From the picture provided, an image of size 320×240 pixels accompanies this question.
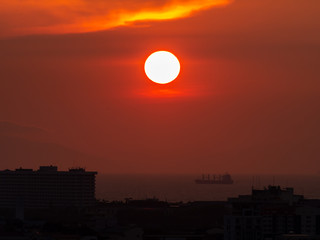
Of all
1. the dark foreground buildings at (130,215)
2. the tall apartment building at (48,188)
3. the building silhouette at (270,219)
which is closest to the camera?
the building silhouette at (270,219)

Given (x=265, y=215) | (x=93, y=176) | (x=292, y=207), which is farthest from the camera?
(x=93, y=176)

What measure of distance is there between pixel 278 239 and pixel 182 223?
136ft

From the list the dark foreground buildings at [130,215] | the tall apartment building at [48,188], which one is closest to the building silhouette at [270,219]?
the dark foreground buildings at [130,215]

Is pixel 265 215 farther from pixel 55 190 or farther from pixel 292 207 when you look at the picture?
pixel 55 190

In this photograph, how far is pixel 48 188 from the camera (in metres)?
111

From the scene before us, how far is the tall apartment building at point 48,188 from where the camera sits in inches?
4323

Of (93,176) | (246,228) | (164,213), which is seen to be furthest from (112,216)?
(246,228)

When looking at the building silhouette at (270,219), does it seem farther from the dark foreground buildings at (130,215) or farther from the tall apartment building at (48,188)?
the tall apartment building at (48,188)

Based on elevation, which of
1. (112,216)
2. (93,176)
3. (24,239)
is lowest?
(24,239)

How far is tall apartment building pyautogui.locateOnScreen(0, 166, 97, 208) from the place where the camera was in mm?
109812

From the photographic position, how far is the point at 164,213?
103 m

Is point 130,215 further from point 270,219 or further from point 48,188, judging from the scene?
point 270,219

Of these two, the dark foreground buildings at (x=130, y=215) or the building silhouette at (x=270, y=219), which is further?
the dark foreground buildings at (x=130, y=215)

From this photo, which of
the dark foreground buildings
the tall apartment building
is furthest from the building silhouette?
the tall apartment building
